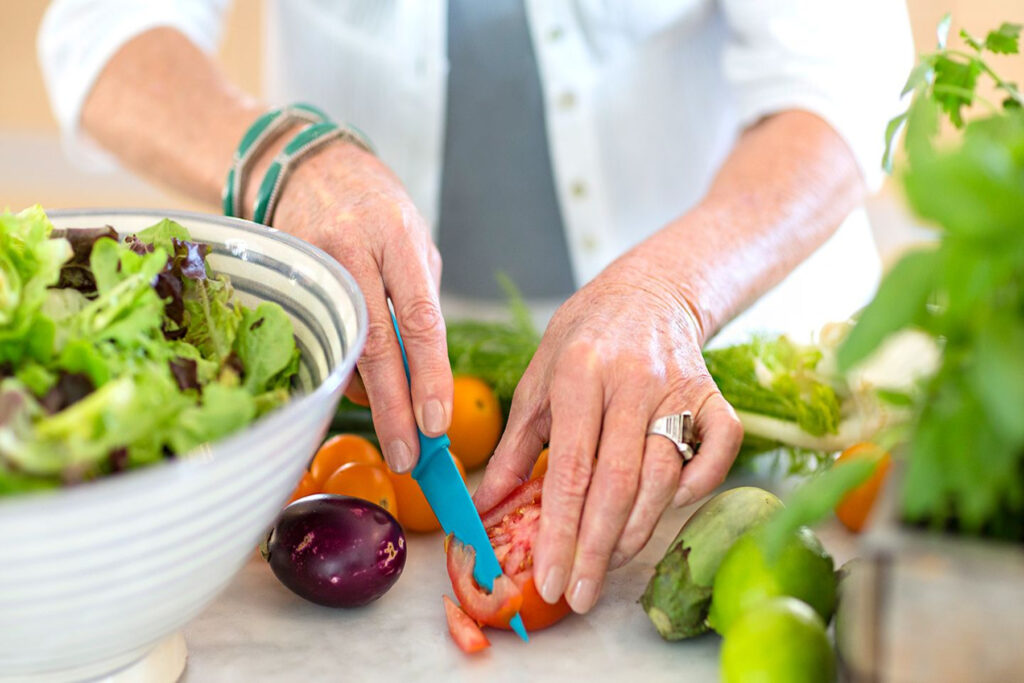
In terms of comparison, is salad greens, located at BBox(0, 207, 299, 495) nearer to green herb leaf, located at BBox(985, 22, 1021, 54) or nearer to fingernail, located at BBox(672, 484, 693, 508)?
fingernail, located at BBox(672, 484, 693, 508)

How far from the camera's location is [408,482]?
Answer: 0.98 m

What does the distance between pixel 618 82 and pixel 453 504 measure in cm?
91

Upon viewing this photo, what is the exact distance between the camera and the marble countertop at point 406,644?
0.77 meters

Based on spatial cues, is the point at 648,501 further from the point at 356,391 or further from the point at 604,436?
the point at 356,391

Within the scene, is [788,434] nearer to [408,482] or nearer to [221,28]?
[408,482]

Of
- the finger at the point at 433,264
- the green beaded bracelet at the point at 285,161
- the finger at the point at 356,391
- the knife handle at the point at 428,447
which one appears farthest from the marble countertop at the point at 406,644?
the green beaded bracelet at the point at 285,161

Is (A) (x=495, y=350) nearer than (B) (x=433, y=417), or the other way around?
(B) (x=433, y=417)

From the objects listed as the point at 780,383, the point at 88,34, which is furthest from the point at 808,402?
the point at 88,34

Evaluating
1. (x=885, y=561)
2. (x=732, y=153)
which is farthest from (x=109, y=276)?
(x=732, y=153)

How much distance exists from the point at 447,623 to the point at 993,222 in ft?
1.81

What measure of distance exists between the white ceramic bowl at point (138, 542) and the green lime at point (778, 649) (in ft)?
1.04

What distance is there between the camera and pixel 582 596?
0.81 m

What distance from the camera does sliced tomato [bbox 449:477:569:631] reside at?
809mm

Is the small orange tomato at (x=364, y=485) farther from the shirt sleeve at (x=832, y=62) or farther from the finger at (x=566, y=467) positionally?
the shirt sleeve at (x=832, y=62)
